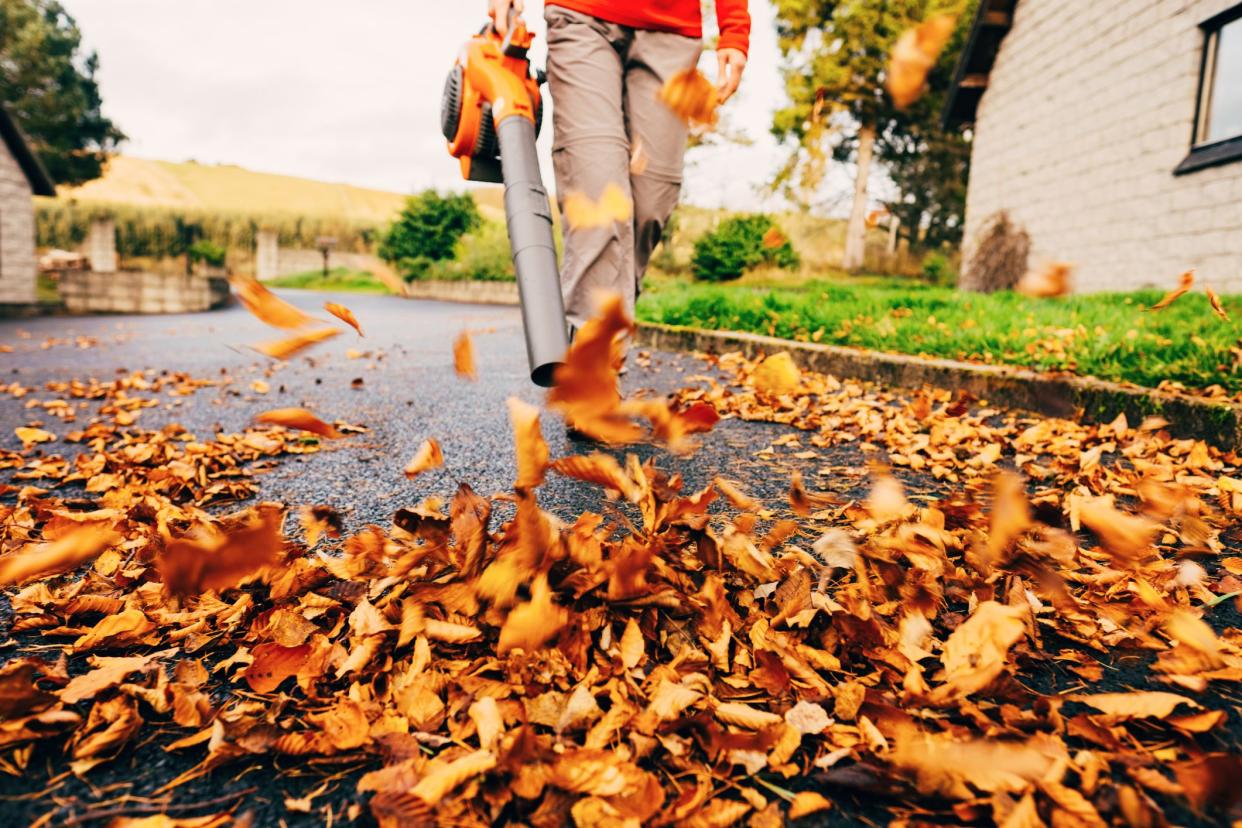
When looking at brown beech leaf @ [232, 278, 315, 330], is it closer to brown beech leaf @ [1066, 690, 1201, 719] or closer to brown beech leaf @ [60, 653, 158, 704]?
brown beech leaf @ [60, 653, 158, 704]

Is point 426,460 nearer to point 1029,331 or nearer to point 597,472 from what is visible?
point 597,472

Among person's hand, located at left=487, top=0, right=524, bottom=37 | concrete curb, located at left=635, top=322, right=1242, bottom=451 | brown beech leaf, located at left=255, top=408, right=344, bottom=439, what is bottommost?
brown beech leaf, located at left=255, top=408, right=344, bottom=439

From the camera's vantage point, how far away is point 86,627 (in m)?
1.26

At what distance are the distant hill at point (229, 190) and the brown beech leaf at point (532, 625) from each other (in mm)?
41327

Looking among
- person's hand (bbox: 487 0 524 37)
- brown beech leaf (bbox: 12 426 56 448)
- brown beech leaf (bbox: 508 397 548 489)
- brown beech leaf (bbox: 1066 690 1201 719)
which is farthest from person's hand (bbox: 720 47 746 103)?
brown beech leaf (bbox: 12 426 56 448)

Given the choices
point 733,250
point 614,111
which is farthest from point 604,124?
point 733,250

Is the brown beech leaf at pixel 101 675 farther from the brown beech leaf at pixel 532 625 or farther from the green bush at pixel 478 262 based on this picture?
the green bush at pixel 478 262

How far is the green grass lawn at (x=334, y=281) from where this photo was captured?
2731cm

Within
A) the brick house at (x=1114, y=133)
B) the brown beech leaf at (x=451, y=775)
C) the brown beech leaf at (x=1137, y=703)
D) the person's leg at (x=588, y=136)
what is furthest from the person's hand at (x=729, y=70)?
the brick house at (x=1114, y=133)

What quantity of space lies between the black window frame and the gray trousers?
715cm

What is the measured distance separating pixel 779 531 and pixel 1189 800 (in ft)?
2.77

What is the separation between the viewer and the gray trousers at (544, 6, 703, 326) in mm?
2410

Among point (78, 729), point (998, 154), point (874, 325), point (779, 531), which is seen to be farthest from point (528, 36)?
point (998, 154)

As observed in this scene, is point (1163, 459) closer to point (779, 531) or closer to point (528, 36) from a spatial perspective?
point (779, 531)
